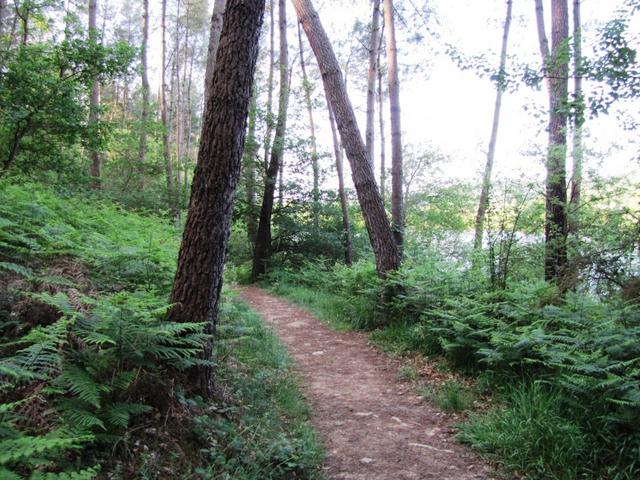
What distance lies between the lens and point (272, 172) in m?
13.5

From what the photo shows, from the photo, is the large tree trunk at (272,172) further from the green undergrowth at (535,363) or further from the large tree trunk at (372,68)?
the green undergrowth at (535,363)

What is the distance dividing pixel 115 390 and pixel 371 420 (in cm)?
252

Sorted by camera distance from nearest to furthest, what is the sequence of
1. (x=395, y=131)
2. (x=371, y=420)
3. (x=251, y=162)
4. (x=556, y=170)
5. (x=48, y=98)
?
(x=371, y=420) → (x=48, y=98) → (x=556, y=170) → (x=395, y=131) → (x=251, y=162)

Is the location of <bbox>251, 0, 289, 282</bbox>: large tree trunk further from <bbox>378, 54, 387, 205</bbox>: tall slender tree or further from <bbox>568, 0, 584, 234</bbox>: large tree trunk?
<bbox>568, 0, 584, 234</bbox>: large tree trunk

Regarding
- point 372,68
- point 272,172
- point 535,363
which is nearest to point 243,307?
point 535,363

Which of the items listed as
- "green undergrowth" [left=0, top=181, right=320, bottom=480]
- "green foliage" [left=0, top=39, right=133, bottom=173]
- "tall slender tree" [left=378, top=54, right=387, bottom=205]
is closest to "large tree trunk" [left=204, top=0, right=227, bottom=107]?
"green foliage" [left=0, top=39, right=133, bottom=173]

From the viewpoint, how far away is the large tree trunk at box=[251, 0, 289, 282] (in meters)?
13.5

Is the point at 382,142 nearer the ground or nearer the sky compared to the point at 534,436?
nearer the sky

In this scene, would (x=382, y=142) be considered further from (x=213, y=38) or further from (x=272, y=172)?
(x=213, y=38)

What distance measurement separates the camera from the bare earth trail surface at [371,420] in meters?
3.25

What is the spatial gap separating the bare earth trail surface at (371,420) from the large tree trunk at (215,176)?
135cm

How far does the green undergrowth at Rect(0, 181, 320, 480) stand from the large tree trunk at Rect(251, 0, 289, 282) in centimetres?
922

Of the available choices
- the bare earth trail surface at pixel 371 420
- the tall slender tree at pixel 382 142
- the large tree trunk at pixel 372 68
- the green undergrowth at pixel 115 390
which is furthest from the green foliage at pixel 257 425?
the tall slender tree at pixel 382 142

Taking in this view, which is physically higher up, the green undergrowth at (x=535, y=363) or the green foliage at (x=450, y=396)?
the green undergrowth at (x=535, y=363)
